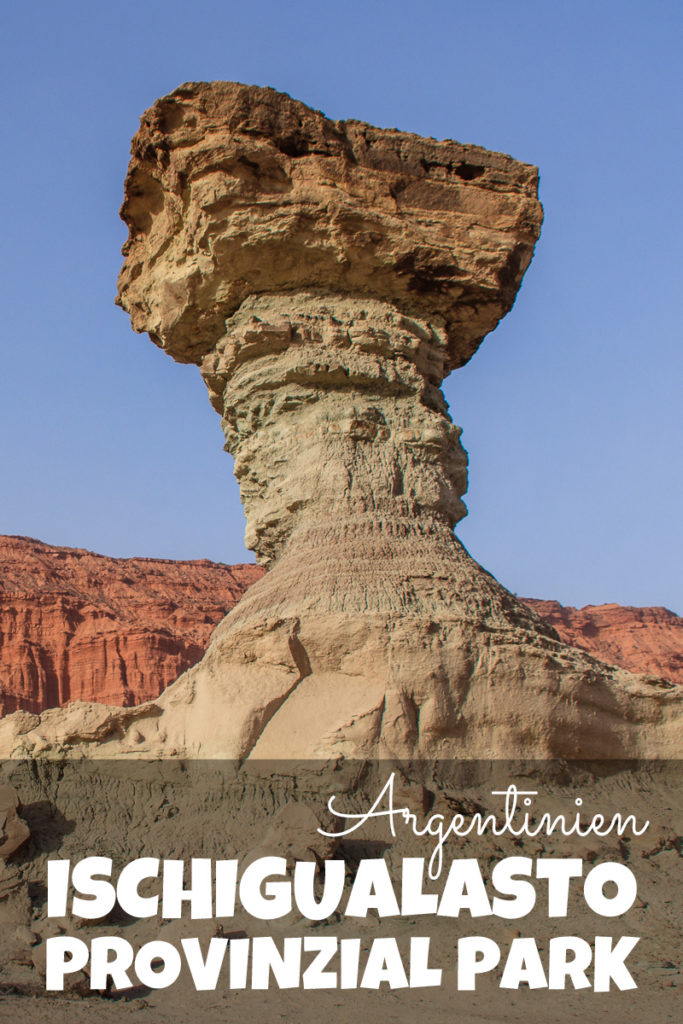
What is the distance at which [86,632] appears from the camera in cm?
3934

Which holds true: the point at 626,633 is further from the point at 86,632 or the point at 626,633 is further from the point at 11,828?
the point at 11,828

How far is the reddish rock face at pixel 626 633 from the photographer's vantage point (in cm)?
4669

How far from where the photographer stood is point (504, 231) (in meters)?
8.36

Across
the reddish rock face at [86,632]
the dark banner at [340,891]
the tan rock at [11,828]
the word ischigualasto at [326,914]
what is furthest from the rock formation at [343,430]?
the reddish rock face at [86,632]

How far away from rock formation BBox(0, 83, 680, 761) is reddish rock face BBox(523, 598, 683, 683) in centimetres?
4031

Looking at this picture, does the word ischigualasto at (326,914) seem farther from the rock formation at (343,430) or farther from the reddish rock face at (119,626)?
the reddish rock face at (119,626)

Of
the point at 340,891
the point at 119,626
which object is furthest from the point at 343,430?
the point at 119,626

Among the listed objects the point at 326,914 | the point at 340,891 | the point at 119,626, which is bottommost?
the point at 326,914

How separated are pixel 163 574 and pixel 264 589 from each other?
4024 centimetres

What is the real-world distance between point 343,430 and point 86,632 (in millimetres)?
33870

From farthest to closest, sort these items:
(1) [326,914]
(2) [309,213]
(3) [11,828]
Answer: (2) [309,213], (3) [11,828], (1) [326,914]

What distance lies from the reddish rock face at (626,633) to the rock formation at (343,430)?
40.3 meters

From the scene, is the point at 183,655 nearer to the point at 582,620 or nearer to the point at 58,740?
the point at 582,620

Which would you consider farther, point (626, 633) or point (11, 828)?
point (626, 633)
